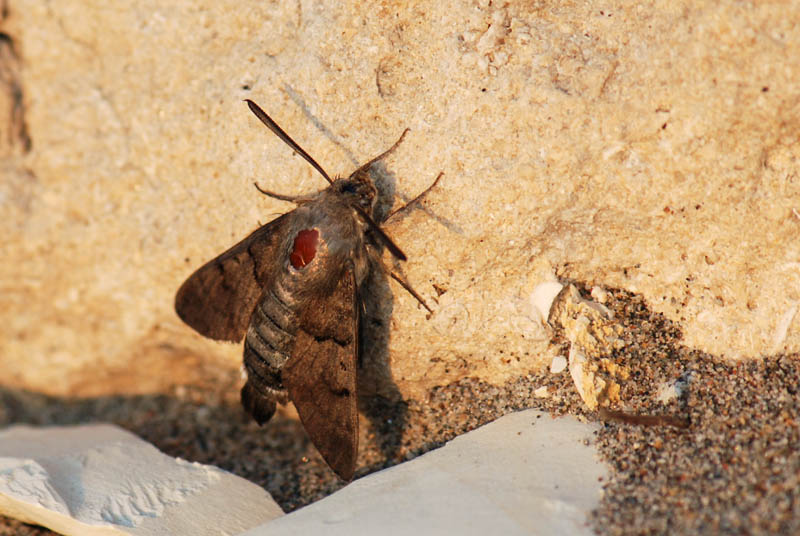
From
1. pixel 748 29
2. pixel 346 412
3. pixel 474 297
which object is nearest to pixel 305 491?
pixel 346 412

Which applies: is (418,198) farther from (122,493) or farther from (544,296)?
(122,493)

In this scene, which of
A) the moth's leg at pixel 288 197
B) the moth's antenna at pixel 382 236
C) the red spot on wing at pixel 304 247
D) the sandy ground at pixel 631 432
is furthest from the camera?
the moth's leg at pixel 288 197

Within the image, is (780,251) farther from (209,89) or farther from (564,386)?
(209,89)

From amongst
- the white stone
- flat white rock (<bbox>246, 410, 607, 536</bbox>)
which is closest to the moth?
flat white rock (<bbox>246, 410, 607, 536</bbox>)

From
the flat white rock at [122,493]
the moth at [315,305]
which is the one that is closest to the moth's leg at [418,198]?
the moth at [315,305]

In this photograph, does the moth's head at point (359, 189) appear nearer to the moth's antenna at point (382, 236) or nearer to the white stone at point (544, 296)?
the moth's antenna at point (382, 236)

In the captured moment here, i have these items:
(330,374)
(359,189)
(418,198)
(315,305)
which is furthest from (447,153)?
(330,374)
